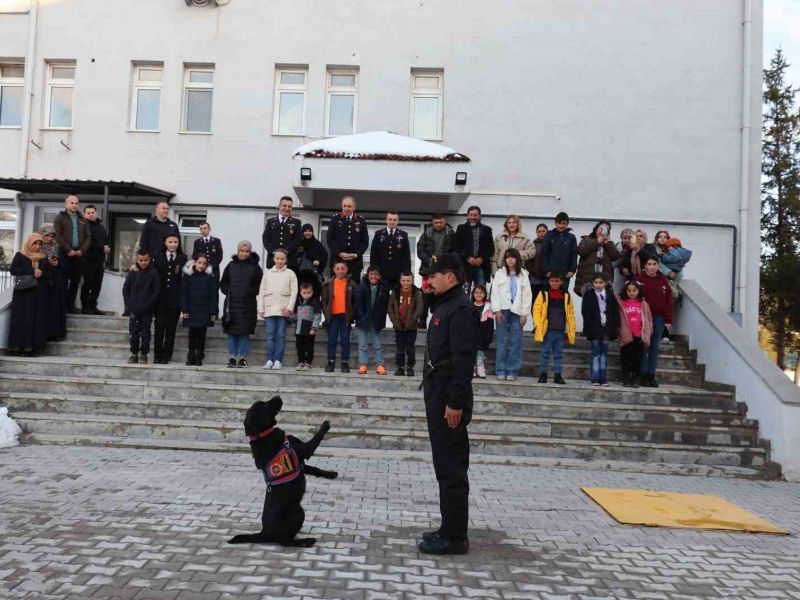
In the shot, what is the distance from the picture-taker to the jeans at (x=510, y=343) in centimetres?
1005

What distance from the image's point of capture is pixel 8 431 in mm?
8273

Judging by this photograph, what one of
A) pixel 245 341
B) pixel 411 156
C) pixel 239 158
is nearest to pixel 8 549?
pixel 245 341

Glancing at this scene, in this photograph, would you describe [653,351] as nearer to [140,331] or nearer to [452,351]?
[452,351]

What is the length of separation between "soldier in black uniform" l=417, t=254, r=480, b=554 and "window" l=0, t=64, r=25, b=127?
562 inches

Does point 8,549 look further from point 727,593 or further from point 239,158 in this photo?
point 239,158

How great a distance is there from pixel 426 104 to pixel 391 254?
5511 mm

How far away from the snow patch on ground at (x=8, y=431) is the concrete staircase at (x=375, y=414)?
0.14m

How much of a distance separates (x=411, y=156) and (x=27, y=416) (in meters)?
7.65

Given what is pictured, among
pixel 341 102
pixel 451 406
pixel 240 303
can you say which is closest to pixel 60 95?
pixel 341 102

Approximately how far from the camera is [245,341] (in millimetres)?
10352

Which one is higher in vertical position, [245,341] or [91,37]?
[91,37]

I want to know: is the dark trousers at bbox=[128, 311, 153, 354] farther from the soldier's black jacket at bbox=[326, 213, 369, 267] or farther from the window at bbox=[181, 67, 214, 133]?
the window at bbox=[181, 67, 214, 133]

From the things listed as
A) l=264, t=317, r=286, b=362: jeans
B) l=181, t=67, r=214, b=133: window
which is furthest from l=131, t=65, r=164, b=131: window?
l=264, t=317, r=286, b=362: jeans

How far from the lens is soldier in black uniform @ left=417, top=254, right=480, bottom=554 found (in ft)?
15.6
